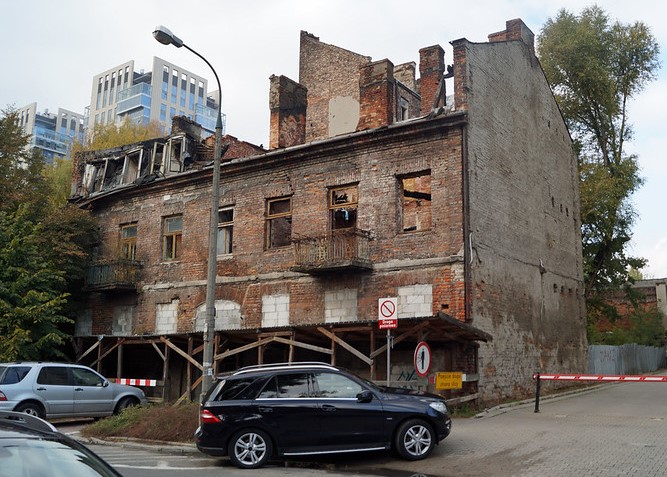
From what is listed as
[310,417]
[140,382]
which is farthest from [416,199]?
[310,417]

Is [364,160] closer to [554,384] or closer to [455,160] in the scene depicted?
[455,160]

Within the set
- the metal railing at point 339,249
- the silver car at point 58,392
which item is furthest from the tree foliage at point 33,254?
the metal railing at point 339,249

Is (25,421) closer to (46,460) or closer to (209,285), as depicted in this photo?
(46,460)

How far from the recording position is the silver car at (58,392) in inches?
615

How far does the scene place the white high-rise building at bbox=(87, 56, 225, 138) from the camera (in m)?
97.0

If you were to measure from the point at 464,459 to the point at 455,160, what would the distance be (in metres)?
9.47

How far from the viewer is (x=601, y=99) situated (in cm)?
3294

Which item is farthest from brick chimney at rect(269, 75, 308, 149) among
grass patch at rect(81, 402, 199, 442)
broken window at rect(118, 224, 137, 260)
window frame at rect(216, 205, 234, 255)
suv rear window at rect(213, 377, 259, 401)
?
suv rear window at rect(213, 377, 259, 401)

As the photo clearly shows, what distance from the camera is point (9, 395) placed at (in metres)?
15.4

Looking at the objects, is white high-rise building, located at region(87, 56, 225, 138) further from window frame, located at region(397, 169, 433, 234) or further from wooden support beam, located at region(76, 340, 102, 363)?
window frame, located at region(397, 169, 433, 234)

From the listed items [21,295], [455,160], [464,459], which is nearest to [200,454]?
[464,459]

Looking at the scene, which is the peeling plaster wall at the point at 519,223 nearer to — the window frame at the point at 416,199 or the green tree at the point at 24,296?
the window frame at the point at 416,199

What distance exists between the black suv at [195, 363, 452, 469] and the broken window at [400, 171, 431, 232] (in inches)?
396

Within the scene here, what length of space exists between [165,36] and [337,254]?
26.3 ft
